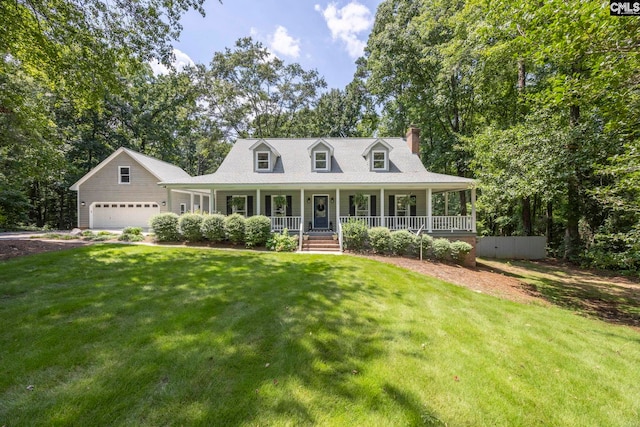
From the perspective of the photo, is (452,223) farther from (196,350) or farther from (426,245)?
(196,350)

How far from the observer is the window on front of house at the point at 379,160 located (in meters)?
15.6

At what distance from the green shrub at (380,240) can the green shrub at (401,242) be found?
0.21m

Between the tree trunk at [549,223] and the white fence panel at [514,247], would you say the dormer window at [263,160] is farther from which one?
the tree trunk at [549,223]

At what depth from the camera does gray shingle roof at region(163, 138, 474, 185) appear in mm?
13219

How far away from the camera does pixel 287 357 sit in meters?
3.49

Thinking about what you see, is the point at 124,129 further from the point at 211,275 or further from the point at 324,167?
the point at 211,275

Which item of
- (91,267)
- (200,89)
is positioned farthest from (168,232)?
(200,89)

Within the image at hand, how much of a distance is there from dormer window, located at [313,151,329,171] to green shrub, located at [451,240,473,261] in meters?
7.89

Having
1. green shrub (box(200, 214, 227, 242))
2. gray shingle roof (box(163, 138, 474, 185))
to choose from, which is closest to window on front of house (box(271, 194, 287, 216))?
gray shingle roof (box(163, 138, 474, 185))

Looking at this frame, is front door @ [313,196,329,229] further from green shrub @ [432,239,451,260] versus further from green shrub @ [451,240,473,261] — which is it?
green shrub @ [451,240,473,261]

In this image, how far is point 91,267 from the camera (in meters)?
7.00

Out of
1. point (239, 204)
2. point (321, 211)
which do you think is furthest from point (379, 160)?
point (239, 204)

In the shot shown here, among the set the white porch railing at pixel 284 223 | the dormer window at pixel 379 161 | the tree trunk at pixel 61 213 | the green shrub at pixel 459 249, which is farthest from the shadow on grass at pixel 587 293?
the tree trunk at pixel 61 213

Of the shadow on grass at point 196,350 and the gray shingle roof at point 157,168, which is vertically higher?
the gray shingle roof at point 157,168
